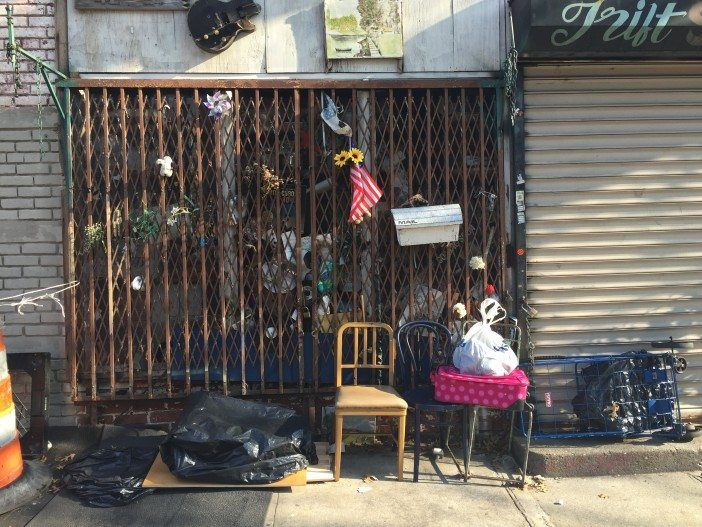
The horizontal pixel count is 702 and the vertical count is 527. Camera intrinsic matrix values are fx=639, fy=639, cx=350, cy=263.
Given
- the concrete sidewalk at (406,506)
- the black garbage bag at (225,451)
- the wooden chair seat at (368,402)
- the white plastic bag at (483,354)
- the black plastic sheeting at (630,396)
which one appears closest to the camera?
the concrete sidewalk at (406,506)

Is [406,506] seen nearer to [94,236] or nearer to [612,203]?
[612,203]

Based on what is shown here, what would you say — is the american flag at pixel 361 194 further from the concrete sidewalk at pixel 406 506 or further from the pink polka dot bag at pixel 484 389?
the concrete sidewalk at pixel 406 506

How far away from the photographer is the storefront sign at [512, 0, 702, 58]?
4941mm

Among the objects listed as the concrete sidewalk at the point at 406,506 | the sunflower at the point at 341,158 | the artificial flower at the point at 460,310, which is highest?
the sunflower at the point at 341,158

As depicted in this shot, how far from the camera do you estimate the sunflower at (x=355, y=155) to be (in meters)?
5.17

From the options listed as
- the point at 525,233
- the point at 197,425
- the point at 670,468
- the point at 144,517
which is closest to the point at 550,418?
the point at 670,468

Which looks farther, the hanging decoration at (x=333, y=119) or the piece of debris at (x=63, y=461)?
the hanging decoration at (x=333, y=119)

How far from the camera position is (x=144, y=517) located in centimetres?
422

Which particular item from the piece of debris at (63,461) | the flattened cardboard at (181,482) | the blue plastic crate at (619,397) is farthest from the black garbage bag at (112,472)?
the blue plastic crate at (619,397)

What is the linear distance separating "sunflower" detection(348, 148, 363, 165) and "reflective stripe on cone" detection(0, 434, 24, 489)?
3.23m

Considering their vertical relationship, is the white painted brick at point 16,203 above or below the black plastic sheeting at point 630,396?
above

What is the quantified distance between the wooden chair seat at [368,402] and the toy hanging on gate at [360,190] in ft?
4.61

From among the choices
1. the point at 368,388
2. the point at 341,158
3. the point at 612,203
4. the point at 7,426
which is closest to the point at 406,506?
the point at 368,388

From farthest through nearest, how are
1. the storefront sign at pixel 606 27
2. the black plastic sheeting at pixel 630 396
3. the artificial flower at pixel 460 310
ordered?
the artificial flower at pixel 460 310 → the black plastic sheeting at pixel 630 396 → the storefront sign at pixel 606 27
